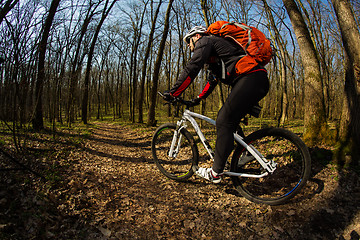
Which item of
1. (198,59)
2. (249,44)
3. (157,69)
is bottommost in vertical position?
(198,59)

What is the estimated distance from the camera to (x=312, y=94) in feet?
11.5

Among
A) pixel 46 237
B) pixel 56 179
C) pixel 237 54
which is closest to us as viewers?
pixel 46 237

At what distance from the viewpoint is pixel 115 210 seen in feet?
8.02

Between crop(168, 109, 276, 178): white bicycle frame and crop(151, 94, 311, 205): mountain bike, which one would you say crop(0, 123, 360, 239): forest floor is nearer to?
crop(151, 94, 311, 205): mountain bike

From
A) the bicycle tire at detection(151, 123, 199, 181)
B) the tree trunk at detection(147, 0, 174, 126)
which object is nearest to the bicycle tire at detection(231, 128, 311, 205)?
the bicycle tire at detection(151, 123, 199, 181)

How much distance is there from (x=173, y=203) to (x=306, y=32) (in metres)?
4.29

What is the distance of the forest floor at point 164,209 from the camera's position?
6.37 ft

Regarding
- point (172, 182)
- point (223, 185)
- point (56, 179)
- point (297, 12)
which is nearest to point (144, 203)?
point (172, 182)

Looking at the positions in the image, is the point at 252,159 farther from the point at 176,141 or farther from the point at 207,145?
the point at 176,141

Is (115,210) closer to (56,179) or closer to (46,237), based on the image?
(46,237)

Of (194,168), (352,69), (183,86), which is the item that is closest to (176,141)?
(194,168)

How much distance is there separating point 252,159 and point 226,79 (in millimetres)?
1247

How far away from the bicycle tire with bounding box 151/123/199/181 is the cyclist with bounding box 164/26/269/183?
26.2 inches

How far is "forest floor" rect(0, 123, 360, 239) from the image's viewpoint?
194 cm
